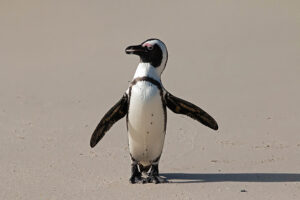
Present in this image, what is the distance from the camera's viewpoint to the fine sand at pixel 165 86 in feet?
20.0

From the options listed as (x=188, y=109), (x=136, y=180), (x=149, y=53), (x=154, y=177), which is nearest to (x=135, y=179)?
(x=136, y=180)

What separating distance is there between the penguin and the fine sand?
25 cm

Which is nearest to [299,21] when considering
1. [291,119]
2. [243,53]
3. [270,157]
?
[243,53]

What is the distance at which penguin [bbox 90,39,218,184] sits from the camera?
5.88 metres

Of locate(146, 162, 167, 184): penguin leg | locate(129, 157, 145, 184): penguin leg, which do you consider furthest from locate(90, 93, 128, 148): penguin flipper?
locate(146, 162, 167, 184): penguin leg

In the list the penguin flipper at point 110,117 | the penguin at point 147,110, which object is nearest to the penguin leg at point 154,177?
the penguin at point 147,110

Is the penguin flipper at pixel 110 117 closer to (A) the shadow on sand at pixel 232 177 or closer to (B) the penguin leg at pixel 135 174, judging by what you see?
(B) the penguin leg at pixel 135 174

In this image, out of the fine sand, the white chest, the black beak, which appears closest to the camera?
the white chest

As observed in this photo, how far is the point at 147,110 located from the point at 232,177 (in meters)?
0.95

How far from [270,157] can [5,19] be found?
971cm

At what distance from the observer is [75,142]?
7.67 metres

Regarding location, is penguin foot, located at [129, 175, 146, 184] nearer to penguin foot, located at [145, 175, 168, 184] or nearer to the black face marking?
penguin foot, located at [145, 175, 168, 184]

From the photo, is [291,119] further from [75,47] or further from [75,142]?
[75,47]

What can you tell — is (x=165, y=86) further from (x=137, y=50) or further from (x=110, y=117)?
(x=137, y=50)
